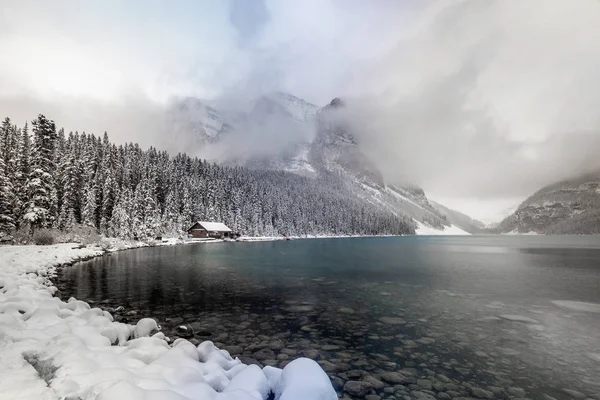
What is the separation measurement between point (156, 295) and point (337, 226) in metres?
170

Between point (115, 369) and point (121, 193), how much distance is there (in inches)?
3288

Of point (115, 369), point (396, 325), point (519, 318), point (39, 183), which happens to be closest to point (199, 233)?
point (39, 183)

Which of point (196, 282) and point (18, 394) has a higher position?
point (18, 394)

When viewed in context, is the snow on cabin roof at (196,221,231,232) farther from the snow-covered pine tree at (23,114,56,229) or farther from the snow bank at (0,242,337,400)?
the snow bank at (0,242,337,400)

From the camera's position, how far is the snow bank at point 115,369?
548 centimetres

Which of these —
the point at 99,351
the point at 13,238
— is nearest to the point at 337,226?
the point at 13,238

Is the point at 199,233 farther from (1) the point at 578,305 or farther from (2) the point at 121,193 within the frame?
(1) the point at 578,305

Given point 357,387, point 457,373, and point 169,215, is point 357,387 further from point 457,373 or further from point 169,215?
point 169,215

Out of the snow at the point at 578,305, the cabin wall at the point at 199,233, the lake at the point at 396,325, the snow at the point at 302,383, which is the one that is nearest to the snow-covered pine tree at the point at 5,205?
the lake at the point at 396,325

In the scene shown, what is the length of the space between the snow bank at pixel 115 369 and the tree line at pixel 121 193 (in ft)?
154

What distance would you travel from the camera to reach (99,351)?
773cm

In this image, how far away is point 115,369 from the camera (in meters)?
6.44

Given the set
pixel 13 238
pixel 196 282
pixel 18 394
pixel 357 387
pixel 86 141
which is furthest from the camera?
pixel 86 141

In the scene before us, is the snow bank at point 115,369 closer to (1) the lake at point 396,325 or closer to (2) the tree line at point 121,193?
(1) the lake at point 396,325
